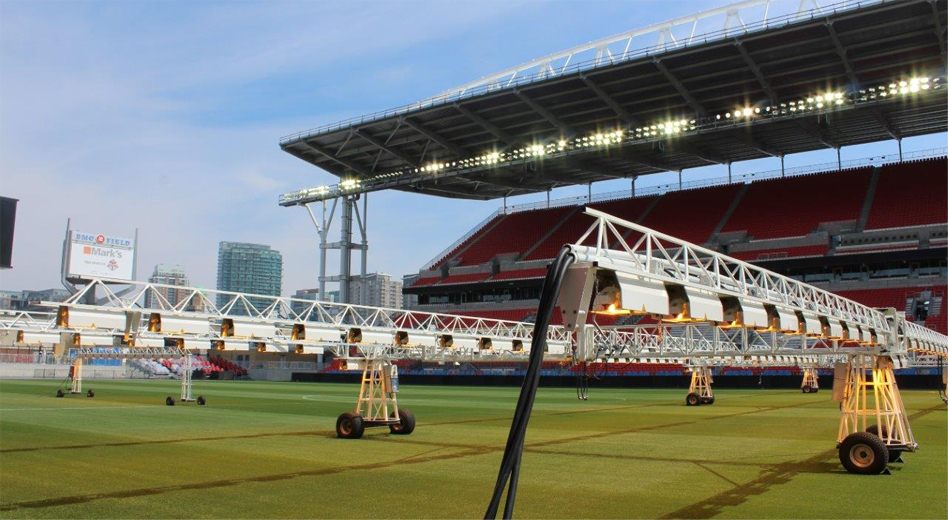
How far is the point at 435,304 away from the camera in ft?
289

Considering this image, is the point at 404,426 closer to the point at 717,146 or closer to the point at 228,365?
the point at 717,146

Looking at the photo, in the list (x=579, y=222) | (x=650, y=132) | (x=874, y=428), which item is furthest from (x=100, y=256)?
(x=874, y=428)

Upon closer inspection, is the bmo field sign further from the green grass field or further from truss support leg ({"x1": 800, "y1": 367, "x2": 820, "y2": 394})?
truss support leg ({"x1": 800, "y1": 367, "x2": 820, "y2": 394})

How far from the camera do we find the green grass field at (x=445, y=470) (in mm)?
12969

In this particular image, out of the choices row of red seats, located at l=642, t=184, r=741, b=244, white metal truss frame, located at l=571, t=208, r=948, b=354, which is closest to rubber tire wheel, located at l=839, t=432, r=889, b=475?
white metal truss frame, located at l=571, t=208, r=948, b=354

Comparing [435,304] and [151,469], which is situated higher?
[435,304]

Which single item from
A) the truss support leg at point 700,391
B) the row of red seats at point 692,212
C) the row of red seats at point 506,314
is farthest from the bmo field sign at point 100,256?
the row of red seats at point 692,212

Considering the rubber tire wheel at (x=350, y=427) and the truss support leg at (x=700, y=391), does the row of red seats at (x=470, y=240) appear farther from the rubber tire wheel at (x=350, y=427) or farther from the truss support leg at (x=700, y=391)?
the rubber tire wheel at (x=350, y=427)

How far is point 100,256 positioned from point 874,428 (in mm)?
51250

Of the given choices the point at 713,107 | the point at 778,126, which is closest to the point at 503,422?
the point at 713,107

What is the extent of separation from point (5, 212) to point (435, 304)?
6275 cm

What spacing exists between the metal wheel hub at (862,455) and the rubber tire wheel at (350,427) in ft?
46.3

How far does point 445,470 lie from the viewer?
1731 cm

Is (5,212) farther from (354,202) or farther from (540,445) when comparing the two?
(354,202)
